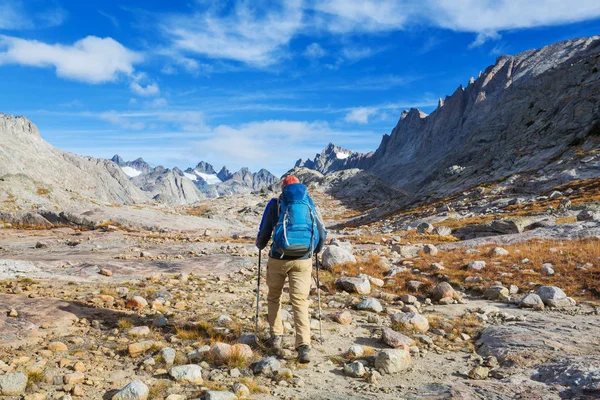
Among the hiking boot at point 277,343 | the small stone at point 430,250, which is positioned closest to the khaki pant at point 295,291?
the hiking boot at point 277,343

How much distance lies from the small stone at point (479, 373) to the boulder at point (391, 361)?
3.84 feet

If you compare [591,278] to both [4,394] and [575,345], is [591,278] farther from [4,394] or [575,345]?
[4,394]

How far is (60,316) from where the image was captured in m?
8.55

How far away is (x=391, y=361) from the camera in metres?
6.64

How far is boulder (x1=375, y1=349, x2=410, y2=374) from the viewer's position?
261 inches

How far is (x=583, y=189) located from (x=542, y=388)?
191 feet

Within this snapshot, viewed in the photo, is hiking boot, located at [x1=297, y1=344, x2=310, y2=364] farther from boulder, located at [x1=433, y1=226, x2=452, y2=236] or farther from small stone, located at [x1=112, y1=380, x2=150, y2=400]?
boulder, located at [x1=433, y1=226, x2=452, y2=236]

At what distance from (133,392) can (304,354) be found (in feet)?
10.5

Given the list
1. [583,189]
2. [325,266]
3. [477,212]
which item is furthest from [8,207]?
[583,189]

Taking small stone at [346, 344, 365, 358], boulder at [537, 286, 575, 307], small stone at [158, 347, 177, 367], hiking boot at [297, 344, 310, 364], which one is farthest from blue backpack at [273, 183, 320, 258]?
boulder at [537, 286, 575, 307]

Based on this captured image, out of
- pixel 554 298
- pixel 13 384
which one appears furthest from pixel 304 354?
pixel 554 298

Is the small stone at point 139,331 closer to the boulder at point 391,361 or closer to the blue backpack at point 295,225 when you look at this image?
the blue backpack at point 295,225

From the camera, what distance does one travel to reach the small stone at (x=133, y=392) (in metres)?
5.23

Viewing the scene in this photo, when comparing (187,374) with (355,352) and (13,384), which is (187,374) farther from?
(355,352)
